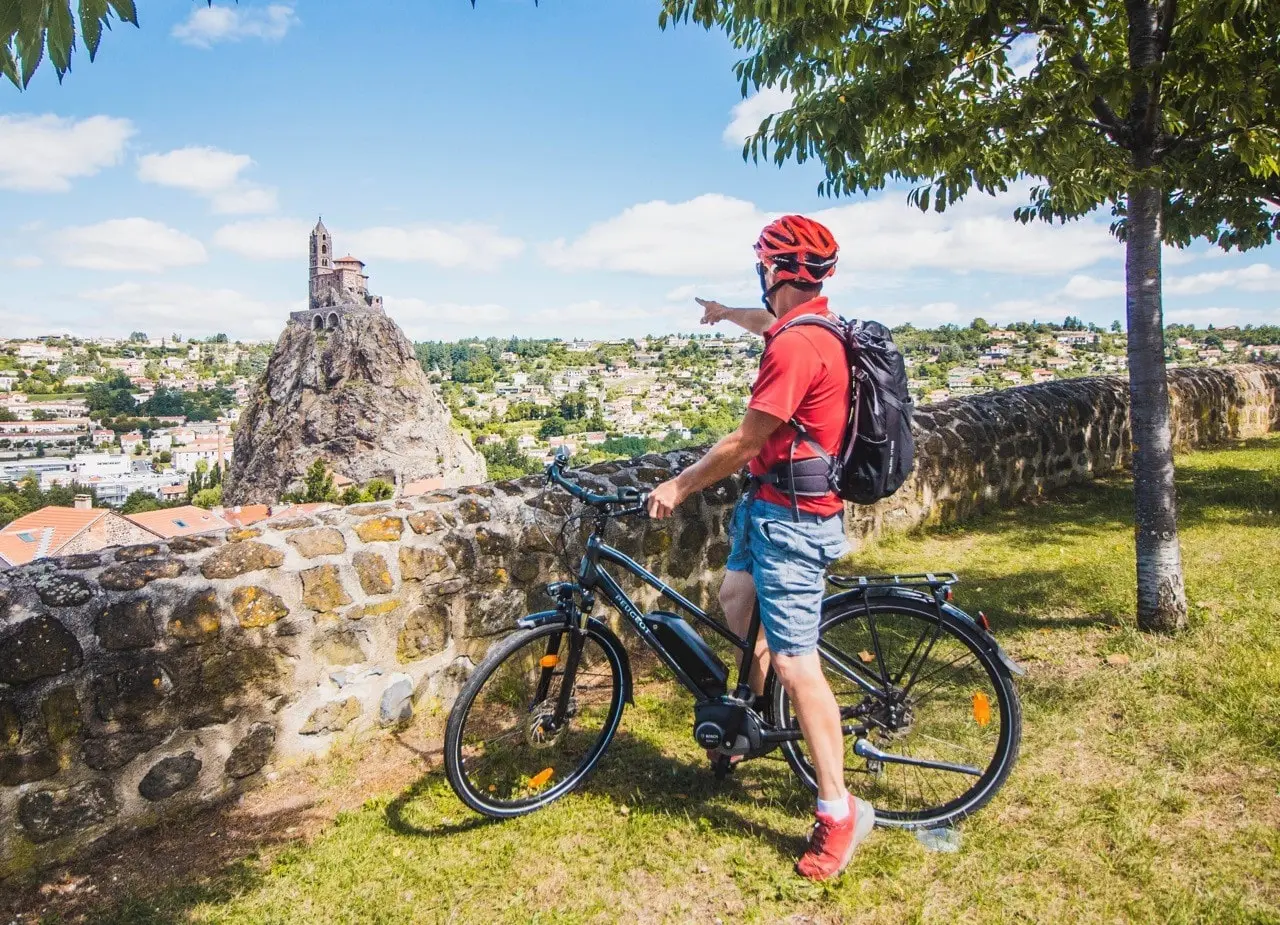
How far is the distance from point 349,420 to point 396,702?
378 ft

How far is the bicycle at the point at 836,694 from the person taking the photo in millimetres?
2883

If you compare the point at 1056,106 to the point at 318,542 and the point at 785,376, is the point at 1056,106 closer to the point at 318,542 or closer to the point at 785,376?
the point at 785,376

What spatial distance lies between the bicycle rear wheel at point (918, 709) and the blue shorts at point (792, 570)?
34 cm

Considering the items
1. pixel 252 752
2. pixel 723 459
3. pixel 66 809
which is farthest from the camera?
pixel 252 752

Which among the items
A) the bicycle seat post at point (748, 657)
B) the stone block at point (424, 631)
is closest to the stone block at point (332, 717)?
the stone block at point (424, 631)

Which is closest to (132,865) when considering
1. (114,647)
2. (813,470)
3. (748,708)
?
(114,647)

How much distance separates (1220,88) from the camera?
4.24 m

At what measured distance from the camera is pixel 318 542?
3564mm

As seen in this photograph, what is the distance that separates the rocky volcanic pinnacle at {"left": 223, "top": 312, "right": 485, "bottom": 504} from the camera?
108 meters

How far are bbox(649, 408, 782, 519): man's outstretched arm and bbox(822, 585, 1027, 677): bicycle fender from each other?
690 mm

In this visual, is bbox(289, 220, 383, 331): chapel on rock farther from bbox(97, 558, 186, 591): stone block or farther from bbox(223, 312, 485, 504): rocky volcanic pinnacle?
bbox(97, 558, 186, 591): stone block

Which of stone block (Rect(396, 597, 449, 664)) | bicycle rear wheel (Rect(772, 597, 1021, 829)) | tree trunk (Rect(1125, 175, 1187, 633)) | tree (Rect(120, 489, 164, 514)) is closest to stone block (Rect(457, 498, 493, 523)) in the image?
stone block (Rect(396, 597, 449, 664))

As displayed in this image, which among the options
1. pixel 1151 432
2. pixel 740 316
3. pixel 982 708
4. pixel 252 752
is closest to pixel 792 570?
pixel 982 708

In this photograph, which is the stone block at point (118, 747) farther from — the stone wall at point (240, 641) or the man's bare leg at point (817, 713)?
the man's bare leg at point (817, 713)
